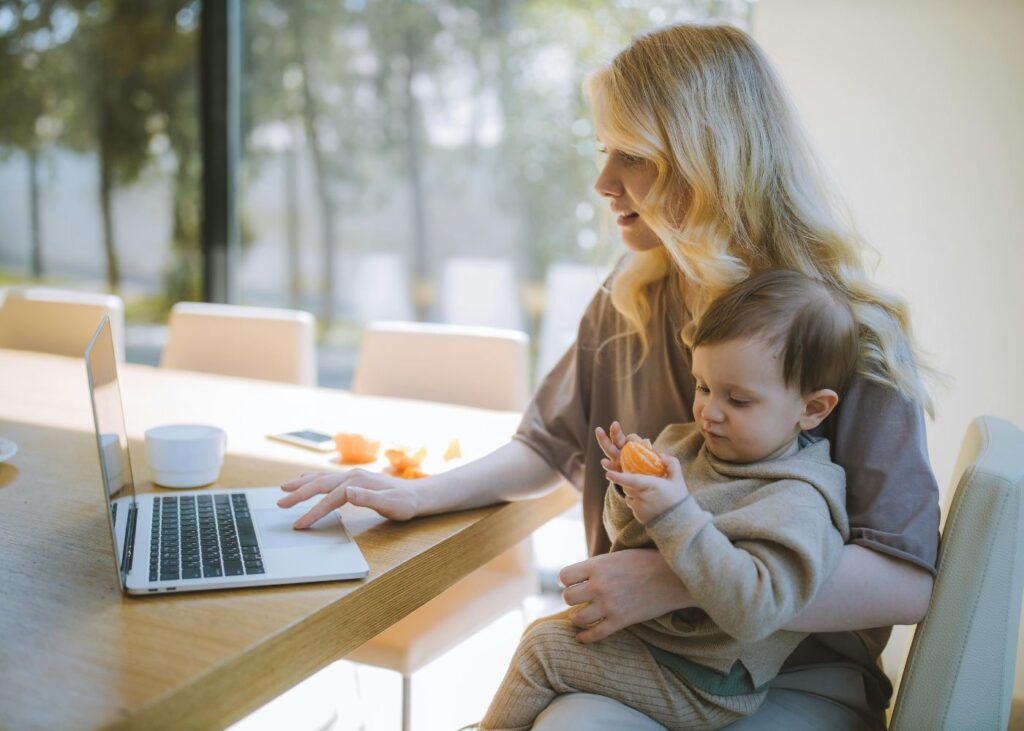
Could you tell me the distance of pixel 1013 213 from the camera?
2387 millimetres

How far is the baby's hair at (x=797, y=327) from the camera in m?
1.14

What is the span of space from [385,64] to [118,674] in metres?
3.24

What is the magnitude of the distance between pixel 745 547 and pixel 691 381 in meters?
0.46

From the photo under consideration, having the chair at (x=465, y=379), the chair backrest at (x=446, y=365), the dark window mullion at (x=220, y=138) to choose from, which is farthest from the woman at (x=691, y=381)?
the dark window mullion at (x=220, y=138)

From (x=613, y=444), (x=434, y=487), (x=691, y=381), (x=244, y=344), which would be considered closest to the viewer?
(x=613, y=444)

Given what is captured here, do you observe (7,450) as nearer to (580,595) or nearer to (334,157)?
(580,595)

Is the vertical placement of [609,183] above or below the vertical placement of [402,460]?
above

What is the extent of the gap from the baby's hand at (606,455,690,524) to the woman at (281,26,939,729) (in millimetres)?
146

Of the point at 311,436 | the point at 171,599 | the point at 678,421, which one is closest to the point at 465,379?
the point at 311,436

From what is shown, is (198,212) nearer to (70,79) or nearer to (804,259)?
(70,79)

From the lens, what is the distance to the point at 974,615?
1.09m

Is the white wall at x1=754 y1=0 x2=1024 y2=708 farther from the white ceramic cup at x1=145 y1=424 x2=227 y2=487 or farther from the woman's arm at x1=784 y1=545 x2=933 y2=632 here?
the white ceramic cup at x1=145 y1=424 x2=227 y2=487

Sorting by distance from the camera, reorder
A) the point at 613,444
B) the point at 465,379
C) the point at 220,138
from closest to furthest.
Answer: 1. the point at 613,444
2. the point at 465,379
3. the point at 220,138

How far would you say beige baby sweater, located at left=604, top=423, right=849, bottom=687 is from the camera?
3.34 ft
